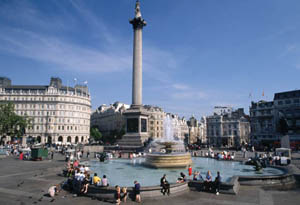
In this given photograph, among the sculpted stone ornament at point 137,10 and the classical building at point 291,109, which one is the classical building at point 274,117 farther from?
the sculpted stone ornament at point 137,10

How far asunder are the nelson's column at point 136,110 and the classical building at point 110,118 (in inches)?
2178

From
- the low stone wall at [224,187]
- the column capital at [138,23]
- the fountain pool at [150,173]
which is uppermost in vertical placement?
the column capital at [138,23]

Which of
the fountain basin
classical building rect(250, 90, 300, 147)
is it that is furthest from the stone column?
classical building rect(250, 90, 300, 147)

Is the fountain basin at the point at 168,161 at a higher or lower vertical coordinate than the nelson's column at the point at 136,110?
lower

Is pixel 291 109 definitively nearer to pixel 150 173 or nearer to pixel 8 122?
pixel 150 173

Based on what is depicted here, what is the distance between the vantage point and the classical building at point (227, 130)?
359ft

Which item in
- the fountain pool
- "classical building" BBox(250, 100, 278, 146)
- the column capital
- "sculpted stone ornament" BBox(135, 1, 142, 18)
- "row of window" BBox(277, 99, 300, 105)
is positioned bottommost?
the fountain pool

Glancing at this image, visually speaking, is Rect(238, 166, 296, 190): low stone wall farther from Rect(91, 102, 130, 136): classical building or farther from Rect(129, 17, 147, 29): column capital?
Rect(91, 102, 130, 136): classical building

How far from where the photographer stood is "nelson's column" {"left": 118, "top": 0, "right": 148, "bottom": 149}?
4296 cm

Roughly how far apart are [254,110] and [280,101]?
10.5m

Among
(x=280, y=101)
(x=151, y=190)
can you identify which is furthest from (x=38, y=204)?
(x=280, y=101)

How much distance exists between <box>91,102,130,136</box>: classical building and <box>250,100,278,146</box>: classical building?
55839mm

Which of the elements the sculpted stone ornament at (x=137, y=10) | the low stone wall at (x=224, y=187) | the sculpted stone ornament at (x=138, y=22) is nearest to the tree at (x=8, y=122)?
the sculpted stone ornament at (x=138, y=22)

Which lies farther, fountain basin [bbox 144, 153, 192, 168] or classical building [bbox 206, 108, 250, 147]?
classical building [bbox 206, 108, 250, 147]
